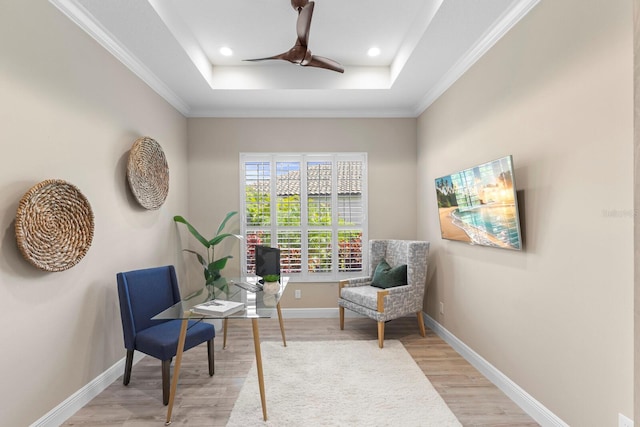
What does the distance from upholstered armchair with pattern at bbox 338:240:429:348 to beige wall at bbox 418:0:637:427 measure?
787 millimetres

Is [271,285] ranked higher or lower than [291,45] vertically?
lower

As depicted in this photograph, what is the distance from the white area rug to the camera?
217 centimetres

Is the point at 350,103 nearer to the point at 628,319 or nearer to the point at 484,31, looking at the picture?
the point at 484,31

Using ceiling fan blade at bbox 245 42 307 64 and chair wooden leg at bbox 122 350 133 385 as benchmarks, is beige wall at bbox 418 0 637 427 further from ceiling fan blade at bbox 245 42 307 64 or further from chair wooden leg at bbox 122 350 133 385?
chair wooden leg at bbox 122 350 133 385

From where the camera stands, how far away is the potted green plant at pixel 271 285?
8.87 feet

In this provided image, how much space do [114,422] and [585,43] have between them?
3717mm

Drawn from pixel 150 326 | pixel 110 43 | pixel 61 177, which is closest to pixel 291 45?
pixel 110 43

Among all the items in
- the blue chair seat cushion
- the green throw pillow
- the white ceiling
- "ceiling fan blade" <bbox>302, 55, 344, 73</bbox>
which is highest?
the white ceiling

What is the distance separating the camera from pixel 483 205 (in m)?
2.53

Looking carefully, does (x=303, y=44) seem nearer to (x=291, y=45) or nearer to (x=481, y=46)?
(x=291, y=45)

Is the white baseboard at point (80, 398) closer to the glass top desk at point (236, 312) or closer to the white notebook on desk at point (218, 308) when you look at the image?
the glass top desk at point (236, 312)

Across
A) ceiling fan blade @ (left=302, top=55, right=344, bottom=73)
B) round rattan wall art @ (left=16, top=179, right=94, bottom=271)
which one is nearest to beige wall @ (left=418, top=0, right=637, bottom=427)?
ceiling fan blade @ (left=302, top=55, right=344, bottom=73)

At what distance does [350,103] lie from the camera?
13.3 ft

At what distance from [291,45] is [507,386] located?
3547mm
